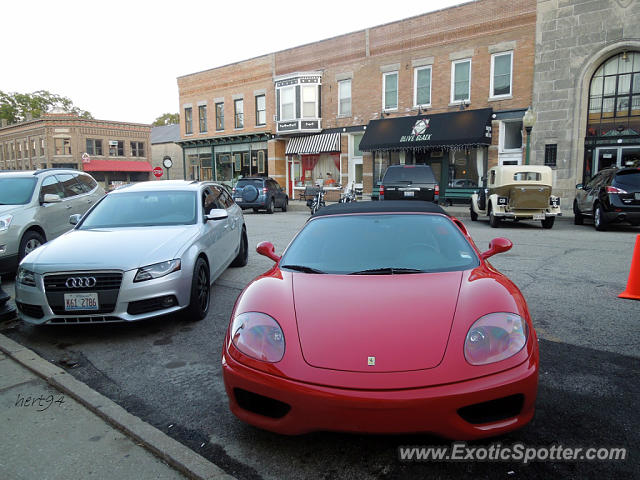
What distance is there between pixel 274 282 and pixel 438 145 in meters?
19.7

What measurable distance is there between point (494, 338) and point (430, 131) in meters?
20.8

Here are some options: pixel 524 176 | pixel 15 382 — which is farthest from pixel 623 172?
pixel 15 382

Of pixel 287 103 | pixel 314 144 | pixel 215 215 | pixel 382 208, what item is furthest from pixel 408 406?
pixel 287 103

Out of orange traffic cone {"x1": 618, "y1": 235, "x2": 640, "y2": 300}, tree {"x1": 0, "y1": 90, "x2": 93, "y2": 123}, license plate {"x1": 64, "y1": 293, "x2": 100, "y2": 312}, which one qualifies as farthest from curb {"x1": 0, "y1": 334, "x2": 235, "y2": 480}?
tree {"x1": 0, "y1": 90, "x2": 93, "y2": 123}

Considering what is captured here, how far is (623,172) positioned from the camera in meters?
12.6

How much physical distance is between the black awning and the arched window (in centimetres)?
411

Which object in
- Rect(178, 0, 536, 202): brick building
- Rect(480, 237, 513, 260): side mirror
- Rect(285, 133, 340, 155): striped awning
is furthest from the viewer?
Rect(285, 133, 340, 155): striped awning

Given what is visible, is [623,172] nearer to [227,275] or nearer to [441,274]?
[227,275]

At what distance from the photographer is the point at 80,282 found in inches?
177

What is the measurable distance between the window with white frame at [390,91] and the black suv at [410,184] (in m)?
8.56

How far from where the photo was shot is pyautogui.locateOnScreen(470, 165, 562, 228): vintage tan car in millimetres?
13523

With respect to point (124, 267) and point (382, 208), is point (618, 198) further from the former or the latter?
point (124, 267)

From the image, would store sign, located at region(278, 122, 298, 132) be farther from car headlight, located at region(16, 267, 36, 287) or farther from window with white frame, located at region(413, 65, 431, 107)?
car headlight, located at region(16, 267, 36, 287)

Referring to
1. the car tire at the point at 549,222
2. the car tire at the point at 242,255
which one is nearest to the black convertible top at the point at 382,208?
the car tire at the point at 242,255
